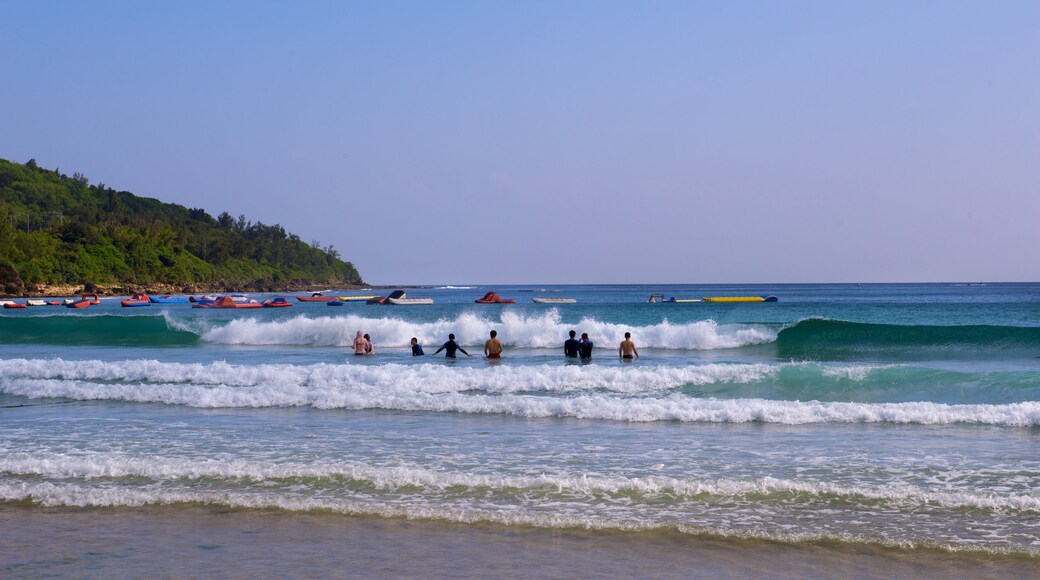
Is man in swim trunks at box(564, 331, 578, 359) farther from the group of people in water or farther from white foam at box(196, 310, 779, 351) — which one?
white foam at box(196, 310, 779, 351)

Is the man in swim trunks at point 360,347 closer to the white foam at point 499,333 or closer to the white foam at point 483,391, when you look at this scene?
the white foam at point 483,391

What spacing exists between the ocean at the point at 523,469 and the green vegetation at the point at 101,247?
115m

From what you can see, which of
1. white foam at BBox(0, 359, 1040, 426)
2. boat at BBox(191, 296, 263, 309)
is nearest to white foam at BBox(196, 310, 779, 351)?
white foam at BBox(0, 359, 1040, 426)

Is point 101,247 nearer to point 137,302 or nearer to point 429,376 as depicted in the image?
point 137,302

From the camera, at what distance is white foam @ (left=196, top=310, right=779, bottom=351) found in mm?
31188

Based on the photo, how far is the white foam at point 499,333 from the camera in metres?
31.2

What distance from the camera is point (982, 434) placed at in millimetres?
11664

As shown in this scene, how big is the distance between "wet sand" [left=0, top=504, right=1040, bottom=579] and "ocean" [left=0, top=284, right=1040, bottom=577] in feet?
0.10

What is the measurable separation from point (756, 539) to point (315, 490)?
4561mm

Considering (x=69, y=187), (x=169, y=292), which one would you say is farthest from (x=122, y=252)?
(x=69, y=187)

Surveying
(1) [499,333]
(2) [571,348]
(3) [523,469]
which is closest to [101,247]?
(1) [499,333]

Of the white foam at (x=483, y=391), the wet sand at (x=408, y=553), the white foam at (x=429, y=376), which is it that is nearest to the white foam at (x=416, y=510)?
the wet sand at (x=408, y=553)

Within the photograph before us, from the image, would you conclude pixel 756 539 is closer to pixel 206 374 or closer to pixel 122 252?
pixel 206 374

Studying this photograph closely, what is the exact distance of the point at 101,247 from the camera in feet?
454
